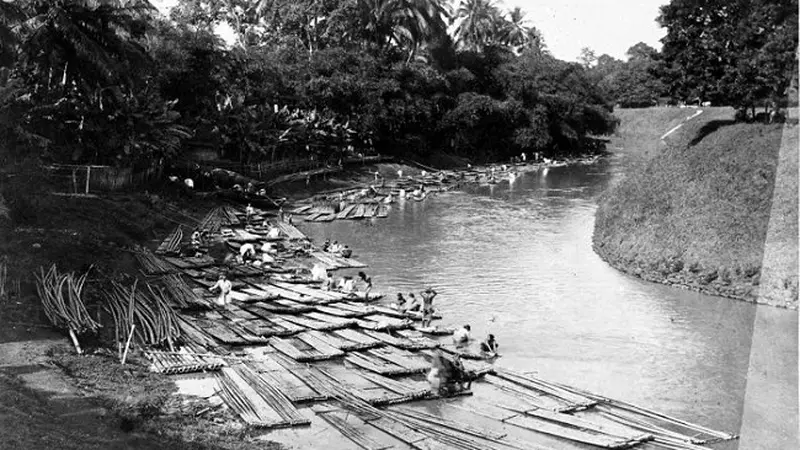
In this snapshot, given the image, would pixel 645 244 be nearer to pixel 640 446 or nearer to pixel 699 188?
pixel 699 188

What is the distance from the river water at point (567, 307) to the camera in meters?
16.4

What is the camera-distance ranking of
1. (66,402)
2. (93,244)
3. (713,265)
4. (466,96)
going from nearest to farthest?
(66,402)
(93,244)
(713,265)
(466,96)

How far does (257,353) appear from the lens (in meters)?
16.1

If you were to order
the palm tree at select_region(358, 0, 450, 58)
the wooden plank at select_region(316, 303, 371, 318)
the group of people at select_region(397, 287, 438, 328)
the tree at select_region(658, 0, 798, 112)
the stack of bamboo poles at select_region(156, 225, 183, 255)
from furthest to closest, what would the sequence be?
the palm tree at select_region(358, 0, 450, 58) < the tree at select_region(658, 0, 798, 112) < the stack of bamboo poles at select_region(156, 225, 183, 255) < the group of people at select_region(397, 287, 438, 328) < the wooden plank at select_region(316, 303, 371, 318)

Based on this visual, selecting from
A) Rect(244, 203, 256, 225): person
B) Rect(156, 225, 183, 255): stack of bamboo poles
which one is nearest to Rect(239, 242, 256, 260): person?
Rect(156, 225, 183, 255): stack of bamboo poles

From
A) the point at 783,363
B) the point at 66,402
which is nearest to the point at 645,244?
the point at 783,363

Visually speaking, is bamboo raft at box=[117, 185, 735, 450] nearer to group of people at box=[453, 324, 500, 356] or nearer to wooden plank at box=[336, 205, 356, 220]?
group of people at box=[453, 324, 500, 356]

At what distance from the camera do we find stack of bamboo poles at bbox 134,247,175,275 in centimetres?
2219

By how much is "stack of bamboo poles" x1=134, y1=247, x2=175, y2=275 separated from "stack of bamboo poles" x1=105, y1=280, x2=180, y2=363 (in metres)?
2.85

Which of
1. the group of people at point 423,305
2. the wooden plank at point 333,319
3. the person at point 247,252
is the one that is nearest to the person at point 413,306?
the group of people at point 423,305

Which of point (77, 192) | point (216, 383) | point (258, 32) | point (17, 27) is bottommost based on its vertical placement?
point (216, 383)

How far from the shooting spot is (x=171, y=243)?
2702 cm

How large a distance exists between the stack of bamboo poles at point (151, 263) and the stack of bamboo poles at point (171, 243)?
3.83ft

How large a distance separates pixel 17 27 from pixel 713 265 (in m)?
24.1
